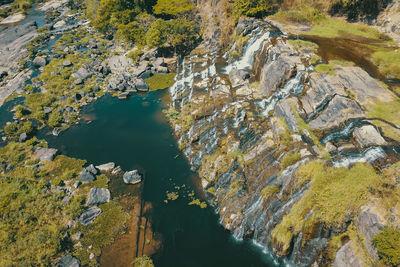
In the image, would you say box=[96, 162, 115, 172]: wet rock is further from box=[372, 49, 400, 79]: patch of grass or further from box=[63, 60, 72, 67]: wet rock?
box=[372, 49, 400, 79]: patch of grass

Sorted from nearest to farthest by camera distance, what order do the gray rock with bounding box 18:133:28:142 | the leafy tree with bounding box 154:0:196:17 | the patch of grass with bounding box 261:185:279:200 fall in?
the patch of grass with bounding box 261:185:279:200, the gray rock with bounding box 18:133:28:142, the leafy tree with bounding box 154:0:196:17

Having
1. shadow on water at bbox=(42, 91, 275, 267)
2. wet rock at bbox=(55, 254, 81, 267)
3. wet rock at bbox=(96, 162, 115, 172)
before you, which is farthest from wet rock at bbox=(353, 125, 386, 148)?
wet rock at bbox=(96, 162, 115, 172)

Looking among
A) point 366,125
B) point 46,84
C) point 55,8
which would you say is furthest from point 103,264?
point 55,8

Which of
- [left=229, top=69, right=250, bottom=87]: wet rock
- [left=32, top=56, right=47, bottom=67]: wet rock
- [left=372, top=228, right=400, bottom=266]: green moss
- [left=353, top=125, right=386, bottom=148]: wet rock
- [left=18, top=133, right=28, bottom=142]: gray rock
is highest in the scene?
[left=353, top=125, right=386, bottom=148]: wet rock

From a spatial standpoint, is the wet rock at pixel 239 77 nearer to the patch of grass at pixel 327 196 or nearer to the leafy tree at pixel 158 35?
the patch of grass at pixel 327 196

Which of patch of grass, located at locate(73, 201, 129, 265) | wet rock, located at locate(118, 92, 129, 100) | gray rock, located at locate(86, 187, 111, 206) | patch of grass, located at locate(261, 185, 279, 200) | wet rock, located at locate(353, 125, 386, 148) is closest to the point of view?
wet rock, located at locate(353, 125, 386, 148)

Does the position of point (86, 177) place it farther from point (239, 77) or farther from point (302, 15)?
point (302, 15)

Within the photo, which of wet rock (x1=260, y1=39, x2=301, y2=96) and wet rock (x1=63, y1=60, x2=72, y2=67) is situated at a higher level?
wet rock (x1=260, y1=39, x2=301, y2=96)
